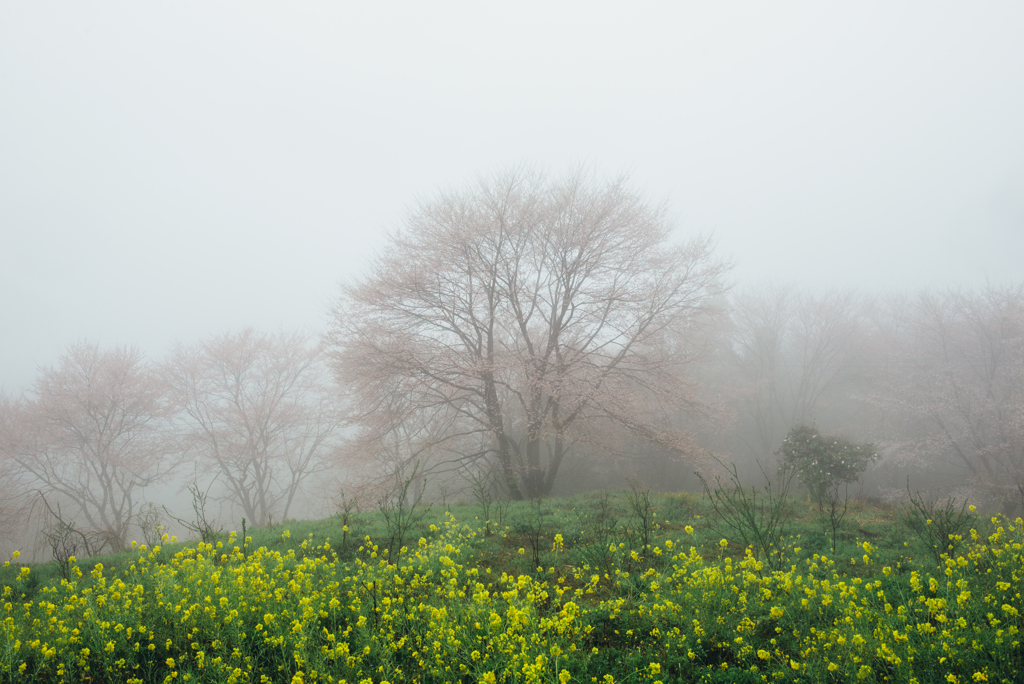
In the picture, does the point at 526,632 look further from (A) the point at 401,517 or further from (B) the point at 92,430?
(B) the point at 92,430

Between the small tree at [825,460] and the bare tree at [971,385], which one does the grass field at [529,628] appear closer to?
the small tree at [825,460]

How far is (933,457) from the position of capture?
715 inches

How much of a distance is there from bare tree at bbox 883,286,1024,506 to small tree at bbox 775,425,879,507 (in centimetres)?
605

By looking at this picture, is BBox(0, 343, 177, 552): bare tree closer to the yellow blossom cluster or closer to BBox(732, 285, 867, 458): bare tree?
the yellow blossom cluster

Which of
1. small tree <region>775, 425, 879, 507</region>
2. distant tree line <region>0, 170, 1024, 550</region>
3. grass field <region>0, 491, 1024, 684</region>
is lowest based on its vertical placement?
small tree <region>775, 425, 879, 507</region>

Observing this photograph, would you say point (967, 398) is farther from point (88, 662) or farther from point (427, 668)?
point (88, 662)

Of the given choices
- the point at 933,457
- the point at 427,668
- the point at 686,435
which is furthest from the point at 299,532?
the point at 933,457

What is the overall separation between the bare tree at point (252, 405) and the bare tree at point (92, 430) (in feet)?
4.23

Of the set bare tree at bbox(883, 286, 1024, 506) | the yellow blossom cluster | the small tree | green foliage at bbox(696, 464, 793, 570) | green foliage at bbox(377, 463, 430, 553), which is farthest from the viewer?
bare tree at bbox(883, 286, 1024, 506)

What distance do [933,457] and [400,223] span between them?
2335 cm

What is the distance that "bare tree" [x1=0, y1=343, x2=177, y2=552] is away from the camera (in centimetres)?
1745

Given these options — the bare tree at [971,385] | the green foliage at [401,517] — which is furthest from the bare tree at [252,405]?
the bare tree at [971,385]

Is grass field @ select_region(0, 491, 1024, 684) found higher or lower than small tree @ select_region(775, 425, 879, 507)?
higher

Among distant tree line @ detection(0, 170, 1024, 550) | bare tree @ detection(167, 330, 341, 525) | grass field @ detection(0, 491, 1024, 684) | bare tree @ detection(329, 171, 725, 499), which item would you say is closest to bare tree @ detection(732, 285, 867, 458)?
distant tree line @ detection(0, 170, 1024, 550)
